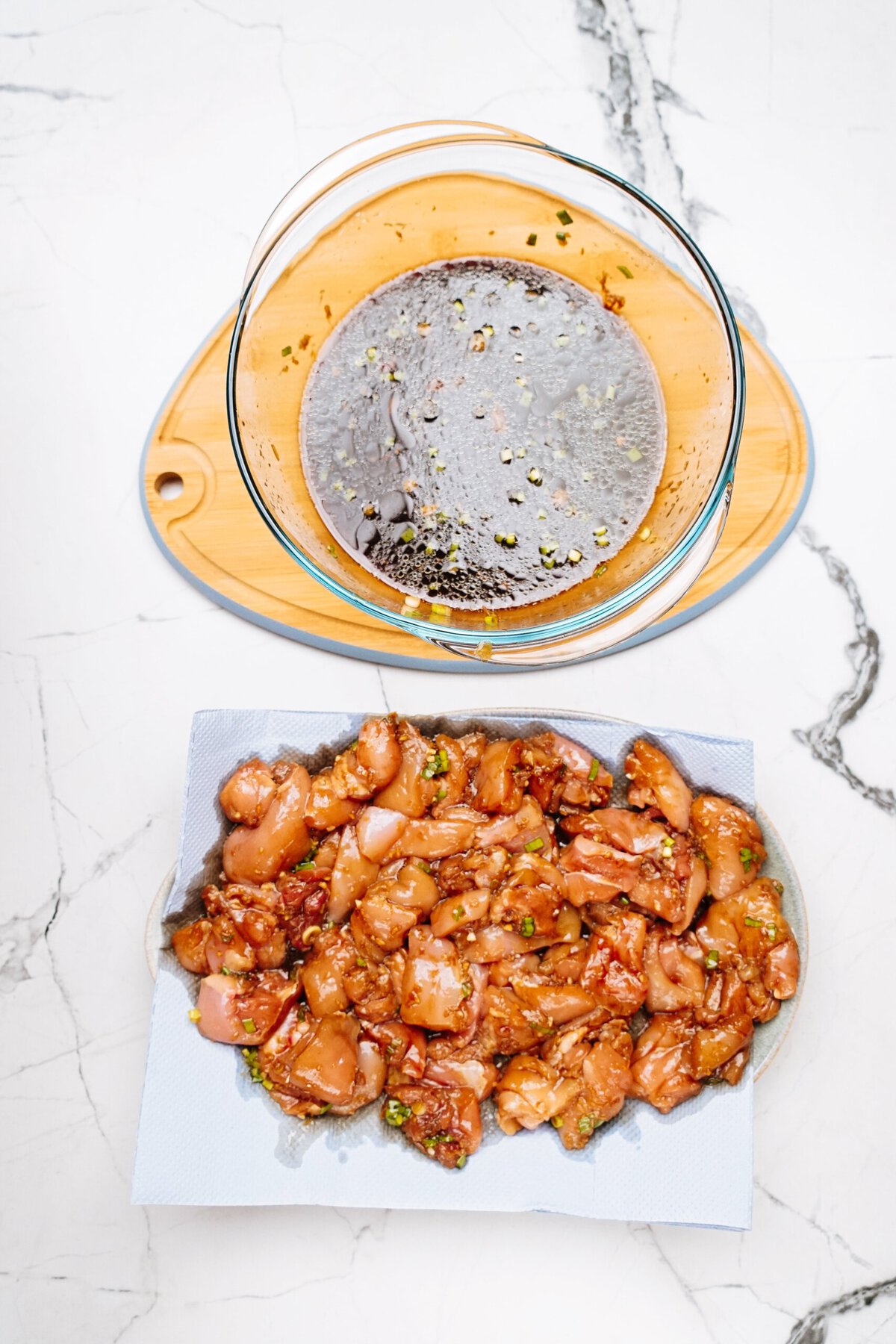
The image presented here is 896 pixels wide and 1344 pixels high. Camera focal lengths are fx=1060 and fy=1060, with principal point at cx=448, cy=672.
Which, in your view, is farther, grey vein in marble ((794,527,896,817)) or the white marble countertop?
grey vein in marble ((794,527,896,817))

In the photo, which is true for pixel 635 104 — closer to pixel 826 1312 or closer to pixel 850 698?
pixel 850 698

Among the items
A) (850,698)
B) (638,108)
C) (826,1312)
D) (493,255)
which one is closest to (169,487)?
(493,255)

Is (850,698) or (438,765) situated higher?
(850,698)

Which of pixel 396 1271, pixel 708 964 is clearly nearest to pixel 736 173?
pixel 708 964

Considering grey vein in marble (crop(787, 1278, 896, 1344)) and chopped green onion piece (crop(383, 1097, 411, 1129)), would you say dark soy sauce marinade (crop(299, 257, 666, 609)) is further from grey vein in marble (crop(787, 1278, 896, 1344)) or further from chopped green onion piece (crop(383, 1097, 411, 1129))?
grey vein in marble (crop(787, 1278, 896, 1344))

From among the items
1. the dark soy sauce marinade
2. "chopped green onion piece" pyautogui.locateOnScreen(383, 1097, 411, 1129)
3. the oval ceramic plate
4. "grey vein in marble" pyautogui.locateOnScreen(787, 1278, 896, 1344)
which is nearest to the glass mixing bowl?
the dark soy sauce marinade
